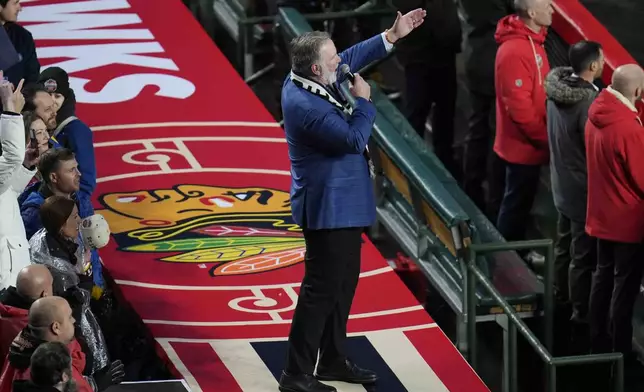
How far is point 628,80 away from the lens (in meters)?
7.84

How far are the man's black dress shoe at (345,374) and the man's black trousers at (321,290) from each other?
149 mm

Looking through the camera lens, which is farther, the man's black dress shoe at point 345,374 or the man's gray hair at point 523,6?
the man's gray hair at point 523,6

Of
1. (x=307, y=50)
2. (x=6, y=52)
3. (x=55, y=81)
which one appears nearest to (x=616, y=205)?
(x=307, y=50)

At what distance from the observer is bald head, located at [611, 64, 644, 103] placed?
25.7 feet

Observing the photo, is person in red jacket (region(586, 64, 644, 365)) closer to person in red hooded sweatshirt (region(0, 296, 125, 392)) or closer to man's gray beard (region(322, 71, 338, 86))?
man's gray beard (region(322, 71, 338, 86))

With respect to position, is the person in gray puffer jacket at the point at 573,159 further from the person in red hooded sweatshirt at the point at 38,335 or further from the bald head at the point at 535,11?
the person in red hooded sweatshirt at the point at 38,335

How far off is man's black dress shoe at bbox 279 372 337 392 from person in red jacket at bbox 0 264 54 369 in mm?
1243

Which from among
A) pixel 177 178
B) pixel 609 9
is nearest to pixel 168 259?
pixel 177 178

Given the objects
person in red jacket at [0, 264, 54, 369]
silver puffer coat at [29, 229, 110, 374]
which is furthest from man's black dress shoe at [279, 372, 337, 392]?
person in red jacket at [0, 264, 54, 369]

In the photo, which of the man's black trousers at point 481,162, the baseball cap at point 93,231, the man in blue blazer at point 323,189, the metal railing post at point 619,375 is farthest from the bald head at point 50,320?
the man's black trousers at point 481,162

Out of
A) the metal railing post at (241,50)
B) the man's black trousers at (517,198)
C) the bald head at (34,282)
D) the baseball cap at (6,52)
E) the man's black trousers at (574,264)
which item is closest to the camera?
the bald head at (34,282)

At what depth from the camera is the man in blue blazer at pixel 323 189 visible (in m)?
6.40

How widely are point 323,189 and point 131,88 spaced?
12.9ft

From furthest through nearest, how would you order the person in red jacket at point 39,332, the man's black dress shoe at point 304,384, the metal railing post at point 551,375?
the metal railing post at point 551,375 < the man's black dress shoe at point 304,384 < the person in red jacket at point 39,332
